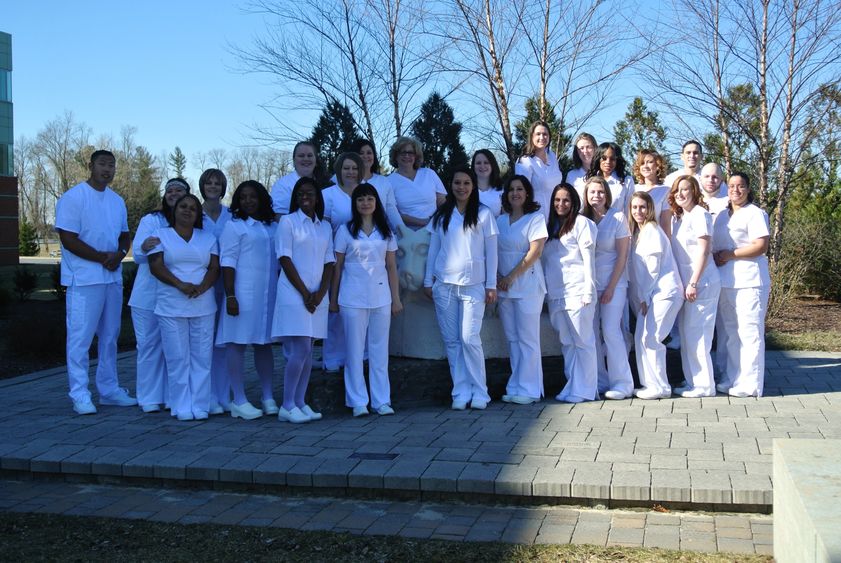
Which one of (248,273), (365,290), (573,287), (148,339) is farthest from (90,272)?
(573,287)

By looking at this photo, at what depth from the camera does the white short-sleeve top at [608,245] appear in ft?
26.5

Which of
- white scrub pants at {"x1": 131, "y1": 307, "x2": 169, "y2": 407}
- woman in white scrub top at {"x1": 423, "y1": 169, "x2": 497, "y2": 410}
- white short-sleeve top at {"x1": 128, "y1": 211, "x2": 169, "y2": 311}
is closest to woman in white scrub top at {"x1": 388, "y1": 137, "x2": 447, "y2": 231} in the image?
woman in white scrub top at {"x1": 423, "y1": 169, "x2": 497, "y2": 410}

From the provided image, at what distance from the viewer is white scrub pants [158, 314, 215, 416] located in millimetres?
7608

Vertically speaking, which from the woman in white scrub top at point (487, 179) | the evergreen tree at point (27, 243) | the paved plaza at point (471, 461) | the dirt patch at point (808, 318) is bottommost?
the paved plaza at point (471, 461)

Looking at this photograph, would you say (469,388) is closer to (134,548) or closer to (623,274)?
(623,274)

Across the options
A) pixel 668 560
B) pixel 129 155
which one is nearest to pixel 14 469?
pixel 668 560

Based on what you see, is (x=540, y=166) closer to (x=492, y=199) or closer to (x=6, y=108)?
(x=492, y=199)

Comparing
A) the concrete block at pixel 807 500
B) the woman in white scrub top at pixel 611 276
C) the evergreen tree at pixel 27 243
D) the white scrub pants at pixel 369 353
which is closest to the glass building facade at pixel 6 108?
the evergreen tree at pixel 27 243

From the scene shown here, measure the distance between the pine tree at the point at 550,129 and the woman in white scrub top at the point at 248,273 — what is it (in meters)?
8.59

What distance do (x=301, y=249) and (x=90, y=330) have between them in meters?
2.30

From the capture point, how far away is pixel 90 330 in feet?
26.5

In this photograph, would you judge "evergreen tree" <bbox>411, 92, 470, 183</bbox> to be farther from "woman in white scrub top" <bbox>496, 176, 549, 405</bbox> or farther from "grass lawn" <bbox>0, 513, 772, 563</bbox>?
"grass lawn" <bbox>0, 513, 772, 563</bbox>

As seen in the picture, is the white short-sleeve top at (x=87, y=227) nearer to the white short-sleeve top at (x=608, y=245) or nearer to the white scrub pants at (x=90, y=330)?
the white scrub pants at (x=90, y=330)

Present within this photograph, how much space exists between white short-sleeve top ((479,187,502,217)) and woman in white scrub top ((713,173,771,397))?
2074 millimetres
